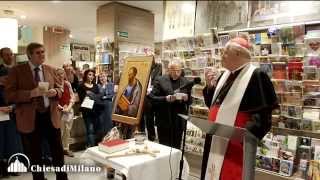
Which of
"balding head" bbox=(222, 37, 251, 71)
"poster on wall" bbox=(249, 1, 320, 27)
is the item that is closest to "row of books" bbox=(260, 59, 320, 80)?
"poster on wall" bbox=(249, 1, 320, 27)

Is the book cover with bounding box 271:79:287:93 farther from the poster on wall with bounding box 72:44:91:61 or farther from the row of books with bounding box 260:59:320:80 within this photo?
the poster on wall with bounding box 72:44:91:61

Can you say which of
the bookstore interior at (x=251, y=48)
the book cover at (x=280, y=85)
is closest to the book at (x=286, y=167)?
the bookstore interior at (x=251, y=48)

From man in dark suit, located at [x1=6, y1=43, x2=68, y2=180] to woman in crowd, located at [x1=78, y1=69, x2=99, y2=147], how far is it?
0.94 metres

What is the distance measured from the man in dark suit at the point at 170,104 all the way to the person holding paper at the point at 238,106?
0.88 metres

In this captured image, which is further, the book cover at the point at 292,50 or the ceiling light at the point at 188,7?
the ceiling light at the point at 188,7

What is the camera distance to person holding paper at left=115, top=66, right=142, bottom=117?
206 cm

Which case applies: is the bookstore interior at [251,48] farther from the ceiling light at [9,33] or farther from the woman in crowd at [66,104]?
the woman in crowd at [66,104]

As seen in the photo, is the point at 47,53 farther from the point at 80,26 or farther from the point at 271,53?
the point at 271,53

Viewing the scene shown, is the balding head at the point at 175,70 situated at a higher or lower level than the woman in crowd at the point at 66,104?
higher

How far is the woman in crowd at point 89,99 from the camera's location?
9.66 ft

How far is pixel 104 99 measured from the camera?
120 inches

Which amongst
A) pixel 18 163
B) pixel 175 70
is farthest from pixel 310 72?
pixel 18 163

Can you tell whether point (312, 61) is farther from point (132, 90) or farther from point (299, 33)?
point (132, 90)

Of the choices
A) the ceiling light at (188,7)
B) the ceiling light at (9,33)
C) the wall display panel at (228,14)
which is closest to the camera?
the ceiling light at (9,33)
